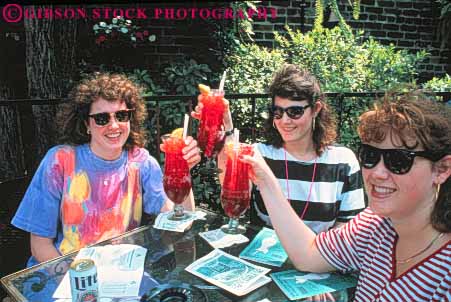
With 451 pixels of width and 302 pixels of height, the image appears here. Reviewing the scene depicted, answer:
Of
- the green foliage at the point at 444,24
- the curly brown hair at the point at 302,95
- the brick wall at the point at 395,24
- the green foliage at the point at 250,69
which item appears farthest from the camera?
the green foliage at the point at 444,24

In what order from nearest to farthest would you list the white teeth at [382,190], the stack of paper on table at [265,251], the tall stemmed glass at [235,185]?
1. the white teeth at [382,190]
2. the stack of paper on table at [265,251]
3. the tall stemmed glass at [235,185]

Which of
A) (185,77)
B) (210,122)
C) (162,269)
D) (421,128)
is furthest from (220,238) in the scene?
Answer: (185,77)

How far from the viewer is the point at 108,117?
7.26 feet

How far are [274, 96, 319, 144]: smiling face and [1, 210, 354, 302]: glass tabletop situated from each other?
59 cm

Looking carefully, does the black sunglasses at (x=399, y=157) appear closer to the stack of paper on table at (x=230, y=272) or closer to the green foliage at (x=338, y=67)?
the stack of paper on table at (x=230, y=272)

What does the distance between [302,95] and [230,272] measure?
1.11 m

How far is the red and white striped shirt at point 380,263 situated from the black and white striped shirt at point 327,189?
61 centimetres

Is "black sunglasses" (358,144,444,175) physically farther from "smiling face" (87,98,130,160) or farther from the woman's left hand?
"smiling face" (87,98,130,160)

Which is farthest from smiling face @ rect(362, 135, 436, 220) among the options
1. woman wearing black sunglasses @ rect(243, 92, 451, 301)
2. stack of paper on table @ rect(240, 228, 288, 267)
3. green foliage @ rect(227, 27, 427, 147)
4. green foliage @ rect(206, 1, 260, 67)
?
green foliage @ rect(206, 1, 260, 67)

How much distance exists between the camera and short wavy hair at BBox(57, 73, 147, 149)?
226cm

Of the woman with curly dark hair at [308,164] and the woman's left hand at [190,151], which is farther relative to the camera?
the woman with curly dark hair at [308,164]

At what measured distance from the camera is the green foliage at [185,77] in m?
4.45

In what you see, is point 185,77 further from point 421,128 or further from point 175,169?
point 421,128

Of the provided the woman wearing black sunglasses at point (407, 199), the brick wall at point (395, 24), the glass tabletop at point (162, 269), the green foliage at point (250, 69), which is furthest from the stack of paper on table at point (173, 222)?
the brick wall at point (395, 24)
